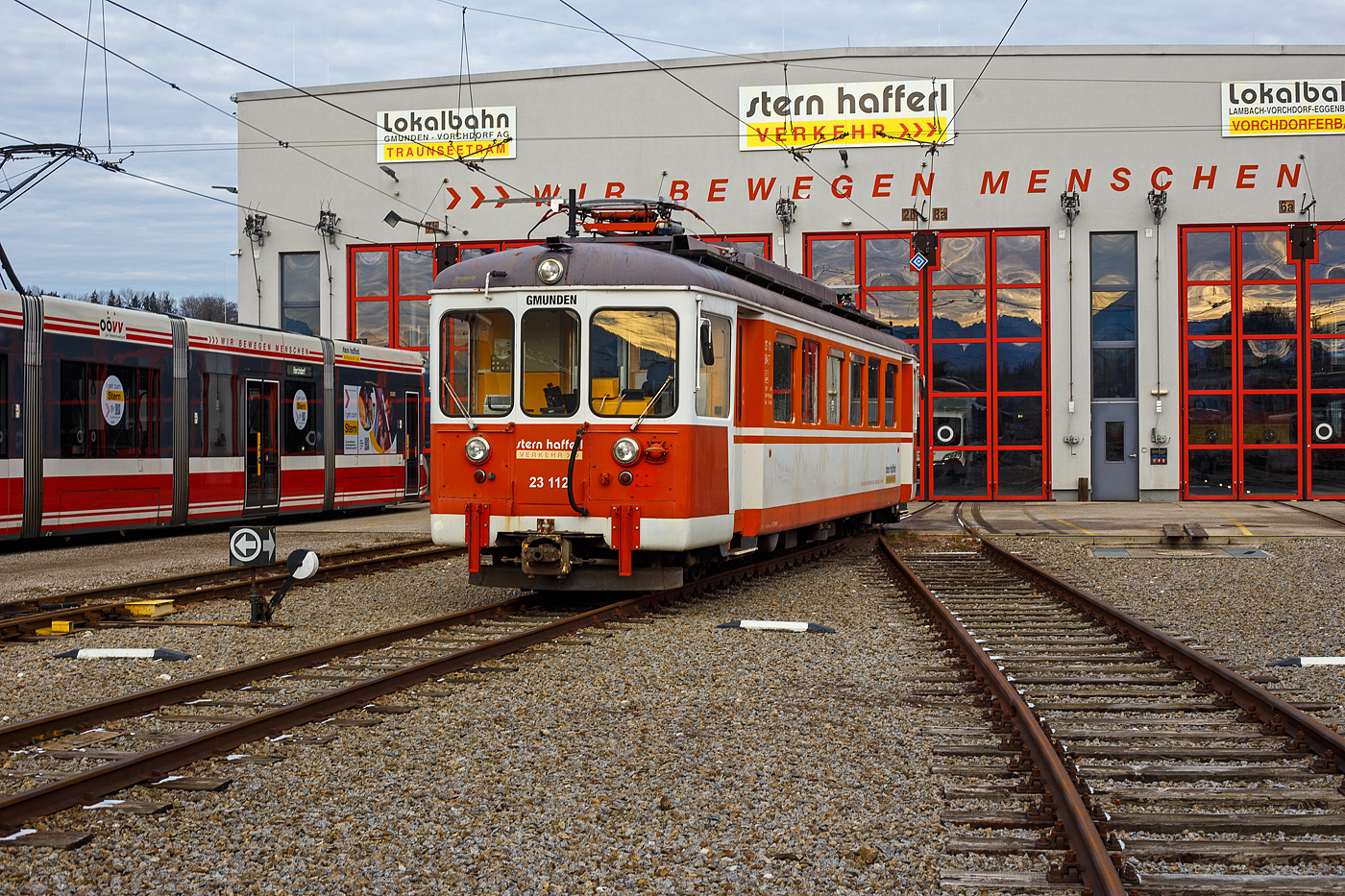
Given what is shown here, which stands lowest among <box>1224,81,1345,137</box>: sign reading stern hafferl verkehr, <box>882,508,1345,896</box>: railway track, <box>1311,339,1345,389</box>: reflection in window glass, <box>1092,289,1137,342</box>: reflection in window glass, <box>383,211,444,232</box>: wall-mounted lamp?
<box>882,508,1345,896</box>: railway track

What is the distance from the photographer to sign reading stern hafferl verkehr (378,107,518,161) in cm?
3028

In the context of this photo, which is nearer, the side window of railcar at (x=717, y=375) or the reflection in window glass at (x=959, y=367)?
the side window of railcar at (x=717, y=375)

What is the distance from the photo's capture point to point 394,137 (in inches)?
1211

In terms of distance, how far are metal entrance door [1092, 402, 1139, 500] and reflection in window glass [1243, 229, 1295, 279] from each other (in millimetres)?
4205

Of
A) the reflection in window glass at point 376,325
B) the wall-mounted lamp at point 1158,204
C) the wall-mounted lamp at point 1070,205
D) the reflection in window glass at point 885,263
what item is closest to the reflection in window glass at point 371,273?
the reflection in window glass at point 376,325

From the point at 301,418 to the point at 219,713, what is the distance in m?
14.8

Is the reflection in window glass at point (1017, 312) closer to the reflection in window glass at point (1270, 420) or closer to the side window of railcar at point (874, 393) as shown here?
the reflection in window glass at point (1270, 420)

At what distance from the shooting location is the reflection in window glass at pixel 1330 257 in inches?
1108

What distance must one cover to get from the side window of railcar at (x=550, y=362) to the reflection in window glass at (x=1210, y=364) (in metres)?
22.2

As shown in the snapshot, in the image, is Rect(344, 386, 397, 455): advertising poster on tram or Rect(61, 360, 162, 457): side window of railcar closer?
Rect(61, 360, 162, 457): side window of railcar

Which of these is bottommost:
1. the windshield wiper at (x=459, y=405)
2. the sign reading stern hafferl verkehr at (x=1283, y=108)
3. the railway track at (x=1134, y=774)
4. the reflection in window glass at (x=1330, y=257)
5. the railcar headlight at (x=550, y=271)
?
the railway track at (x=1134, y=774)

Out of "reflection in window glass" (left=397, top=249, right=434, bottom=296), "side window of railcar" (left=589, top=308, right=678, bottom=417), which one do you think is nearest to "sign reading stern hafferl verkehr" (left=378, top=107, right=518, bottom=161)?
"reflection in window glass" (left=397, top=249, right=434, bottom=296)

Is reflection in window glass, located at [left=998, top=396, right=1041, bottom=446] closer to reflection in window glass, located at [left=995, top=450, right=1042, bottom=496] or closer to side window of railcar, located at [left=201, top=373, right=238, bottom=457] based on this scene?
reflection in window glass, located at [left=995, top=450, right=1042, bottom=496]

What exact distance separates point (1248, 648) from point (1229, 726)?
2886 mm
